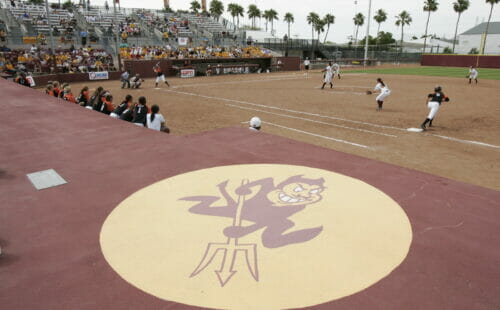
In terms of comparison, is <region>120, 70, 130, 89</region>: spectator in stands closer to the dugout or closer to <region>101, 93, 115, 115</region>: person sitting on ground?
the dugout

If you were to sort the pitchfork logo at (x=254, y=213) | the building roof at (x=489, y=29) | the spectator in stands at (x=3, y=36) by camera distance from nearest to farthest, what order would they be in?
the pitchfork logo at (x=254, y=213) < the spectator in stands at (x=3, y=36) < the building roof at (x=489, y=29)

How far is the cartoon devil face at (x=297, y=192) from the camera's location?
17.4ft

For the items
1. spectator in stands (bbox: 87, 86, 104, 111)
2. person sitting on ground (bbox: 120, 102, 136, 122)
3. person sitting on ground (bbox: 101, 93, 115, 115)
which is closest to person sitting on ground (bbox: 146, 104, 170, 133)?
person sitting on ground (bbox: 120, 102, 136, 122)

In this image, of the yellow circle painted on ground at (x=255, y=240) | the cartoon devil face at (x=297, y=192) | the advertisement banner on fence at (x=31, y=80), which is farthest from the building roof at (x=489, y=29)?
the yellow circle painted on ground at (x=255, y=240)

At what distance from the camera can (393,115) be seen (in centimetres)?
1691

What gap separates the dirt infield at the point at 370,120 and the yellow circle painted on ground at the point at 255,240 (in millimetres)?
5328

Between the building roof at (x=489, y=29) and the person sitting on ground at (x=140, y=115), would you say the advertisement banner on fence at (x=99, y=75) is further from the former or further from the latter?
the building roof at (x=489, y=29)

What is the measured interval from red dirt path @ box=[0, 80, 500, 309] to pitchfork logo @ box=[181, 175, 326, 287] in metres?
0.85

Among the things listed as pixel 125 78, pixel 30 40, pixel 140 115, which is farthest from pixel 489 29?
pixel 140 115

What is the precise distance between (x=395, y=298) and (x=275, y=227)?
1.76 meters

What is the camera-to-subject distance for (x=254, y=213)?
4.89m

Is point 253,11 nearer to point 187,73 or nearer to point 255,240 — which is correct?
point 187,73

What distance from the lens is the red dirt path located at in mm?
3316

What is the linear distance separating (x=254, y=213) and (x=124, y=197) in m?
2.33
